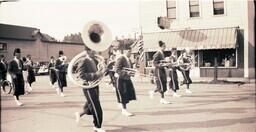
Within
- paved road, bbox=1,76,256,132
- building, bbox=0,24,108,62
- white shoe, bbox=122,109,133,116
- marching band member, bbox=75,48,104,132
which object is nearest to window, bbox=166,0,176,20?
paved road, bbox=1,76,256,132

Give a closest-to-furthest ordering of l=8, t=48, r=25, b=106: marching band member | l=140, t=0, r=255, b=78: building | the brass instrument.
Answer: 1. the brass instrument
2. l=8, t=48, r=25, b=106: marching band member
3. l=140, t=0, r=255, b=78: building

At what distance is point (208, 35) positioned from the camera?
16.5 m

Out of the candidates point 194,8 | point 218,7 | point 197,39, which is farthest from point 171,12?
point 218,7

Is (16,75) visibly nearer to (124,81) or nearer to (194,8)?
(124,81)

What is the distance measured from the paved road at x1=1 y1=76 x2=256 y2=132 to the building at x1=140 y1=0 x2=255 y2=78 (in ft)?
14.7

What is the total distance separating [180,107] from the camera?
9078 mm

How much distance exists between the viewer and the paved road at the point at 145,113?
6.96 meters

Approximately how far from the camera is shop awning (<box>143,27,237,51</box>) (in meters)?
16.1

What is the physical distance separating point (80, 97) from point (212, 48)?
7.54 m

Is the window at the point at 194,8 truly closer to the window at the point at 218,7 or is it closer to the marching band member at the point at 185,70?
the window at the point at 218,7

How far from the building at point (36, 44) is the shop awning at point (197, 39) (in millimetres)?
8232

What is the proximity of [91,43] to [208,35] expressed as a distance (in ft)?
35.8

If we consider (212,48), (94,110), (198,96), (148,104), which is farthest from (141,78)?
(212,48)

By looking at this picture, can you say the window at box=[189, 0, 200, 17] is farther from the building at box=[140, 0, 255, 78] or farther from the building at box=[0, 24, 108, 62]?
the building at box=[0, 24, 108, 62]
